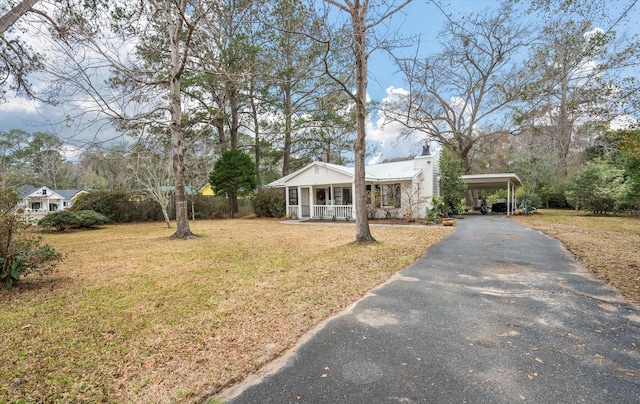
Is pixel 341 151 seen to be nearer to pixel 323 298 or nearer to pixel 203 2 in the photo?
pixel 203 2

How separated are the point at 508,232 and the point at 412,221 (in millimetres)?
4893

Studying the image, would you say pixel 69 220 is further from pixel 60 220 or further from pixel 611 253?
pixel 611 253

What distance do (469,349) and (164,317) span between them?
369 centimetres

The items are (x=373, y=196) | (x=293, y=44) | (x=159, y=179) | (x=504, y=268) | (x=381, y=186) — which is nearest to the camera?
(x=504, y=268)

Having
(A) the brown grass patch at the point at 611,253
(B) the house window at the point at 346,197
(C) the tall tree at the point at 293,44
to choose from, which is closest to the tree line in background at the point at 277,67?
(C) the tall tree at the point at 293,44

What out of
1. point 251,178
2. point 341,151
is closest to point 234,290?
point 251,178

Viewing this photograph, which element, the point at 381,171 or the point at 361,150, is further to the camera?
the point at 381,171

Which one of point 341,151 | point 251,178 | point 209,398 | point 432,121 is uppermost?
point 432,121

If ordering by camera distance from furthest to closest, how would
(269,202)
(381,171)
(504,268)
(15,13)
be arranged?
(269,202), (381,171), (15,13), (504,268)

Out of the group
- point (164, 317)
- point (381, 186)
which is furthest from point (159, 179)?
point (164, 317)

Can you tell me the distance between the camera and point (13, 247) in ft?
16.4

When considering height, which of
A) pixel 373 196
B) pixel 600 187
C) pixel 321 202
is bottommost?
pixel 321 202

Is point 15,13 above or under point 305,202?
above

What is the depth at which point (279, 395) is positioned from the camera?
89.7 inches
